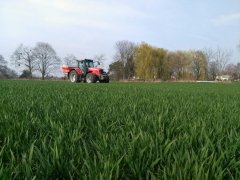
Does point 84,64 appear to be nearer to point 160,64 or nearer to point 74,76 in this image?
point 74,76

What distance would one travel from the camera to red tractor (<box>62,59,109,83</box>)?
966 inches

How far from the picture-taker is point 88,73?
25188 mm

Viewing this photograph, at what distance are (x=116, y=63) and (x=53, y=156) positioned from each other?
75076 mm

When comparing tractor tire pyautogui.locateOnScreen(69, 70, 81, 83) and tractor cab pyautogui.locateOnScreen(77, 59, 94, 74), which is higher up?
tractor cab pyautogui.locateOnScreen(77, 59, 94, 74)

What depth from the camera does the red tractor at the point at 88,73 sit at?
24.5 m

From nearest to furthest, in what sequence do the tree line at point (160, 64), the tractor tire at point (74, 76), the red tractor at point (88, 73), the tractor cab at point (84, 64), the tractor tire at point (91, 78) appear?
1. the tractor tire at point (91, 78)
2. the red tractor at point (88, 73)
3. the tractor cab at point (84, 64)
4. the tractor tire at point (74, 76)
5. the tree line at point (160, 64)

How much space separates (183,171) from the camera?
1303mm

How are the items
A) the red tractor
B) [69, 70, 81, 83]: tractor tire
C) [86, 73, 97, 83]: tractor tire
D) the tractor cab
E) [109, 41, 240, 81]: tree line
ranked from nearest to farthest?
1. [86, 73, 97, 83]: tractor tire
2. the red tractor
3. the tractor cab
4. [69, 70, 81, 83]: tractor tire
5. [109, 41, 240, 81]: tree line

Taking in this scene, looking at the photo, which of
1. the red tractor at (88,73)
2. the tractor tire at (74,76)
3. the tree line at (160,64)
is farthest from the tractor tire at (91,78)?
the tree line at (160,64)

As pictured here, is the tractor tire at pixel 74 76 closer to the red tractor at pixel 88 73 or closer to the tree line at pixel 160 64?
the red tractor at pixel 88 73

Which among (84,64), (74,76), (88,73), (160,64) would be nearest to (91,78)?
(88,73)

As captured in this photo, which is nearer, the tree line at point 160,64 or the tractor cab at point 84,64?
the tractor cab at point 84,64

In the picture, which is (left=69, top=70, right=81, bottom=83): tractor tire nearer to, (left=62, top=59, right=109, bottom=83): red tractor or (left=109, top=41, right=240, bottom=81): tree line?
(left=62, top=59, right=109, bottom=83): red tractor

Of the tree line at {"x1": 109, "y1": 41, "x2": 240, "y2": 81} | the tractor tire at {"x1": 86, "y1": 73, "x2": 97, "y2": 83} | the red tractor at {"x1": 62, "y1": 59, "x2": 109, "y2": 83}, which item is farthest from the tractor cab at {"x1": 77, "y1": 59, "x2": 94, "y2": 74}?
the tree line at {"x1": 109, "y1": 41, "x2": 240, "y2": 81}
